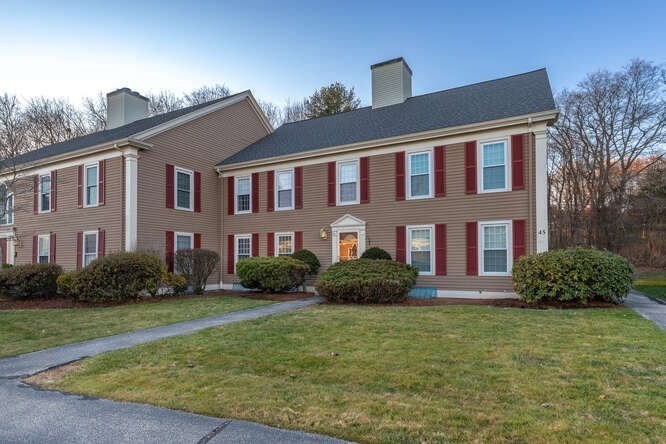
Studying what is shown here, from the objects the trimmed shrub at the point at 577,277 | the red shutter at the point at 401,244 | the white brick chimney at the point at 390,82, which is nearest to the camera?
the trimmed shrub at the point at 577,277

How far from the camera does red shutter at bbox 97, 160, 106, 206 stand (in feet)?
45.9

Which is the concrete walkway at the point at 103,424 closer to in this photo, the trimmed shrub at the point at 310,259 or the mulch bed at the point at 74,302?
the mulch bed at the point at 74,302

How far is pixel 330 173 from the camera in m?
14.4

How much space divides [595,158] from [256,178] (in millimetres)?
22000

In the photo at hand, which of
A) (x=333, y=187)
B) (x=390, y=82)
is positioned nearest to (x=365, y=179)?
(x=333, y=187)

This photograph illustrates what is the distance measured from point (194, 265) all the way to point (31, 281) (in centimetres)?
468

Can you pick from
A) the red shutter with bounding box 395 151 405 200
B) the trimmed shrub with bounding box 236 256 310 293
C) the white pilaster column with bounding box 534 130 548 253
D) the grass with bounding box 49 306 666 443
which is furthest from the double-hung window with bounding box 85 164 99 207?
the white pilaster column with bounding box 534 130 548 253

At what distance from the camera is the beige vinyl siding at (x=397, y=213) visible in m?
11.6

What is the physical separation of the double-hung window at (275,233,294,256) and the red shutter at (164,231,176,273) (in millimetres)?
3694

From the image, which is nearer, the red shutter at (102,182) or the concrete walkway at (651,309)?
the concrete walkway at (651,309)

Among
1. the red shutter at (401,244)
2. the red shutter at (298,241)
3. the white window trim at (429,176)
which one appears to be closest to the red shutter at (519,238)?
the white window trim at (429,176)

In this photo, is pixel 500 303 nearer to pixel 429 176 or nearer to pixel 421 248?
pixel 421 248

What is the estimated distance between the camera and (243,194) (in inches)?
642

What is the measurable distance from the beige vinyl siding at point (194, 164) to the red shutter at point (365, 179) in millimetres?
6367
